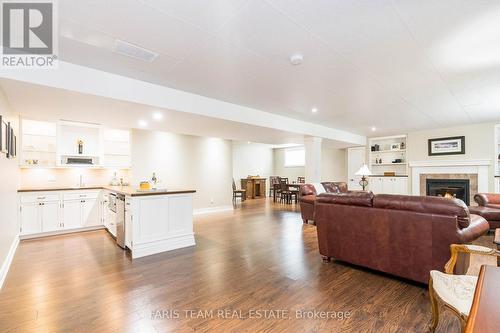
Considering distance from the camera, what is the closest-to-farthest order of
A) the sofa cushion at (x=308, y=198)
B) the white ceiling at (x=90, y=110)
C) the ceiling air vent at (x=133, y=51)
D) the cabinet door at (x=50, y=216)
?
the ceiling air vent at (x=133, y=51) → the white ceiling at (x=90, y=110) → the cabinet door at (x=50, y=216) → the sofa cushion at (x=308, y=198)

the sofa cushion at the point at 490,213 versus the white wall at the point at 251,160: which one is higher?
the white wall at the point at 251,160

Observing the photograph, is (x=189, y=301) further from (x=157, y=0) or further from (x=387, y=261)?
(x=157, y=0)

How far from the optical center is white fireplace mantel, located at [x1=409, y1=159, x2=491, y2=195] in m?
6.43

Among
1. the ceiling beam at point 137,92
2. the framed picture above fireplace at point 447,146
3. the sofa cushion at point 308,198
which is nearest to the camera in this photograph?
the ceiling beam at point 137,92

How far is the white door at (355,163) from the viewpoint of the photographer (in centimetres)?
911

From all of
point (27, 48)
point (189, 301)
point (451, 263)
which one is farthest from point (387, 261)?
point (27, 48)

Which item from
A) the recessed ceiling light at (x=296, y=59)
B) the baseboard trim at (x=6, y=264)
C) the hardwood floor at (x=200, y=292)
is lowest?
the hardwood floor at (x=200, y=292)

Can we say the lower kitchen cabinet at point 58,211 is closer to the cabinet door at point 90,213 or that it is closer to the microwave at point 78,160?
the cabinet door at point 90,213

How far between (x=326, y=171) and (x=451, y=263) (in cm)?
930

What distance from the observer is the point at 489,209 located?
181 inches

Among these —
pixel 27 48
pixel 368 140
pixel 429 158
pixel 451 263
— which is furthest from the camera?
pixel 368 140

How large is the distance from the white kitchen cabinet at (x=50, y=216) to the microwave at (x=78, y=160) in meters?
0.91

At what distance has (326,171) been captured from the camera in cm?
1090

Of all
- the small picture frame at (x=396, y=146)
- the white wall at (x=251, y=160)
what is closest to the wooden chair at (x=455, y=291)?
the small picture frame at (x=396, y=146)
